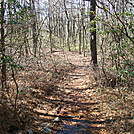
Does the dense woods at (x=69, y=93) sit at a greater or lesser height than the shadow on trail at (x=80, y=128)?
greater

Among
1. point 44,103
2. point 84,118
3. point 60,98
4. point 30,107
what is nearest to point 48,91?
point 60,98

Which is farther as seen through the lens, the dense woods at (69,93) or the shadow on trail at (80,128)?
the shadow on trail at (80,128)

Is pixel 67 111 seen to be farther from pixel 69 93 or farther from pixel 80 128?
pixel 69 93

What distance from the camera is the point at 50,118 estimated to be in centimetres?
434

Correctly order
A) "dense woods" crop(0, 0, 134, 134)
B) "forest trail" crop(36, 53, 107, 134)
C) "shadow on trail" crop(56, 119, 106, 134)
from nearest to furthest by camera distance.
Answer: "dense woods" crop(0, 0, 134, 134) → "shadow on trail" crop(56, 119, 106, 134) → "forest trail" crop(36, 53, 107, 134)

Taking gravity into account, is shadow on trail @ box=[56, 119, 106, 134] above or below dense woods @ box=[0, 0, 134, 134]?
below

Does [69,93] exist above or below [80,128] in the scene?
above

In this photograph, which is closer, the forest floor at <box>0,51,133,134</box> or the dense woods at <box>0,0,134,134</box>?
the dense woods at <box>0,0,134,134</box>

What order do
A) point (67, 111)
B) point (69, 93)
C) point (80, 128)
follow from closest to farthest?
point (80, 128) → point (67, 111) → point (69, 93)

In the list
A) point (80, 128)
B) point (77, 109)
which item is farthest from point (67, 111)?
point (80, 128)

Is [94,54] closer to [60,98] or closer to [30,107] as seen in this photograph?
[60,98]

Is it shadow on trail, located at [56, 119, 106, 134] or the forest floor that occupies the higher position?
the forest floor

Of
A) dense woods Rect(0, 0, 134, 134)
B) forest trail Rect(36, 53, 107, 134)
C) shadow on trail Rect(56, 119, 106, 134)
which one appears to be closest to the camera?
dense woods Rect(0, 0, 134, 134)

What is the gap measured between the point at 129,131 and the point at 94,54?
5.76 meters
